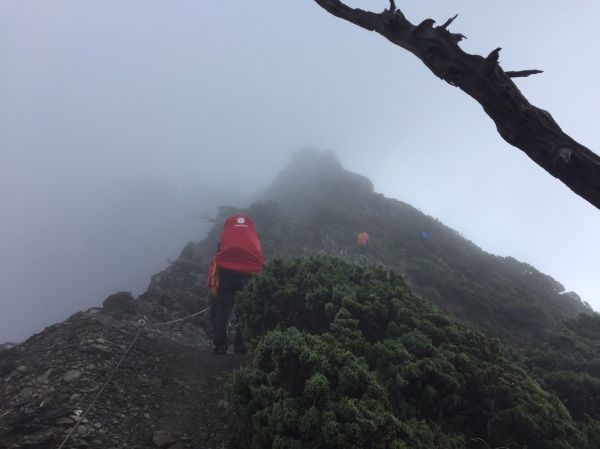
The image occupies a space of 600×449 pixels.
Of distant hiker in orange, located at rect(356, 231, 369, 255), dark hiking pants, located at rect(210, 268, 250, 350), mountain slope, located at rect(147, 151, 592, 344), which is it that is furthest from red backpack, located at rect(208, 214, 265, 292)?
distant hiker in orange, located at rect(356, 231, 369, 255)

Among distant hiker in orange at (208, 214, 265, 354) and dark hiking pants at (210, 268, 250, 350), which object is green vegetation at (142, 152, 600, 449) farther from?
dark hiking pants at (210, 268, 250, 350)

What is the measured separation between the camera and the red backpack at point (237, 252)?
28.6ft

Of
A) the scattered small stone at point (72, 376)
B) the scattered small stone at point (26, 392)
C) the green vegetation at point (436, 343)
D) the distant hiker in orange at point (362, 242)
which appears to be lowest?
the scattered small stone at point (26, 392)

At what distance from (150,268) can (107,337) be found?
7397 centimetres

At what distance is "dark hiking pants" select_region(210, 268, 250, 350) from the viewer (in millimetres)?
8703

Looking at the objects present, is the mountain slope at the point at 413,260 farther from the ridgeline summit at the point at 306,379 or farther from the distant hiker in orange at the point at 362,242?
the ridgeline summit at the point at 306,379

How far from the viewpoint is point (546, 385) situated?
25.3 ft

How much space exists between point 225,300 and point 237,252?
111cm

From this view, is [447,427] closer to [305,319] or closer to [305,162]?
[305,319]

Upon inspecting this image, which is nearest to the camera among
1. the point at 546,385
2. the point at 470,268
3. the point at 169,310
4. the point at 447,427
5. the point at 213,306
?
the point at 447,427

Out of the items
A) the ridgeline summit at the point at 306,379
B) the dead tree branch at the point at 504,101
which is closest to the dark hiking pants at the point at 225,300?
the ridgeline summit at the point at 306,379

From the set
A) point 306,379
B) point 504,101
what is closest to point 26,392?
point 306,379

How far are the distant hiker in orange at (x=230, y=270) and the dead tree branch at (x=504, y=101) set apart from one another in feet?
19.6

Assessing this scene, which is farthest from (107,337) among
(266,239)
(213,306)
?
(266,239)
